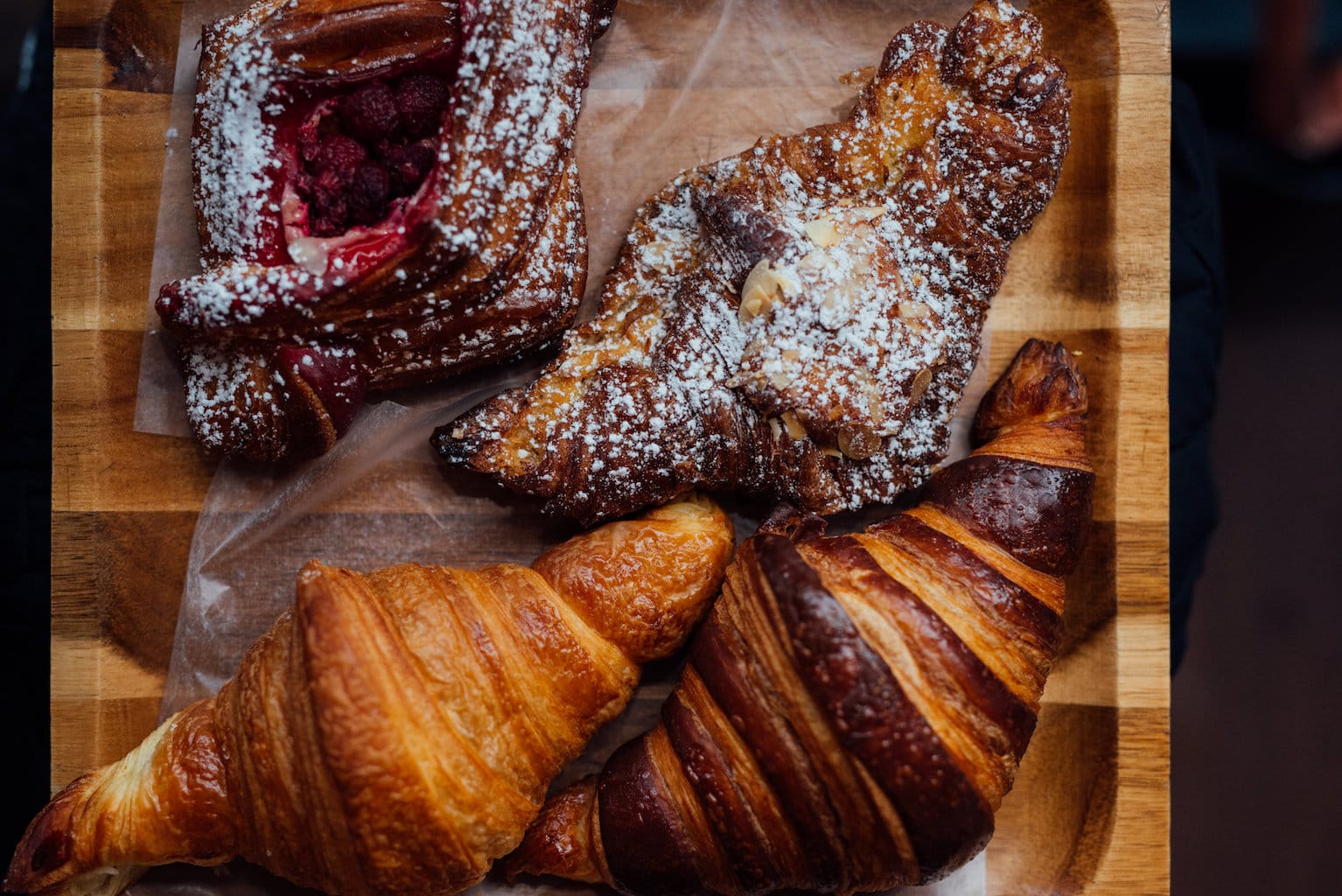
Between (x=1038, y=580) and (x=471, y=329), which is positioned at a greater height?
(x=471, y=329)

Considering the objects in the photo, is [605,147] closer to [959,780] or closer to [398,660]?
[398,660]

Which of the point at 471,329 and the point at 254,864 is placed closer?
the point at 471,329

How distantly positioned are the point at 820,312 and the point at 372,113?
0.85 m

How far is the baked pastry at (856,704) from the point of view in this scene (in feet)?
5.01

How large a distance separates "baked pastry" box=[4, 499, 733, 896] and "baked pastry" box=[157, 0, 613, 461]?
0.42 m

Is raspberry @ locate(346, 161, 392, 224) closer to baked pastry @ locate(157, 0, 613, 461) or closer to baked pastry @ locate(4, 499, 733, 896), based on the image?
baked pastry @ locate(157, 0, 613, 461)

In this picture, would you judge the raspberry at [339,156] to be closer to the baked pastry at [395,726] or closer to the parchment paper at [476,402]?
the parchment paper at [476,402]

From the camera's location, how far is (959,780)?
5.06 feet

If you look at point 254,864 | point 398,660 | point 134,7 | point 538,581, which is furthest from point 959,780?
point 134,7

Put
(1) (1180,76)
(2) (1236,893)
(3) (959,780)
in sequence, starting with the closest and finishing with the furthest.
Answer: (3) (959,780), (1) (1180,76), (2) (1236,893)

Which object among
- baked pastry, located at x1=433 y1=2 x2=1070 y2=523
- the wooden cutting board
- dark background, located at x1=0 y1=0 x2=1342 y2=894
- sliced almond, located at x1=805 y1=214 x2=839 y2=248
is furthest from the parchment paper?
dark background, located at x1=0 y1=0 x2=1342 y2=894

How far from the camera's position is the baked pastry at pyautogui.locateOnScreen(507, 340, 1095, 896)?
153 cm

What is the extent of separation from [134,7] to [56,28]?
0.15 meters

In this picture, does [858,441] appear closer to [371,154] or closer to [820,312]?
[820,312]
